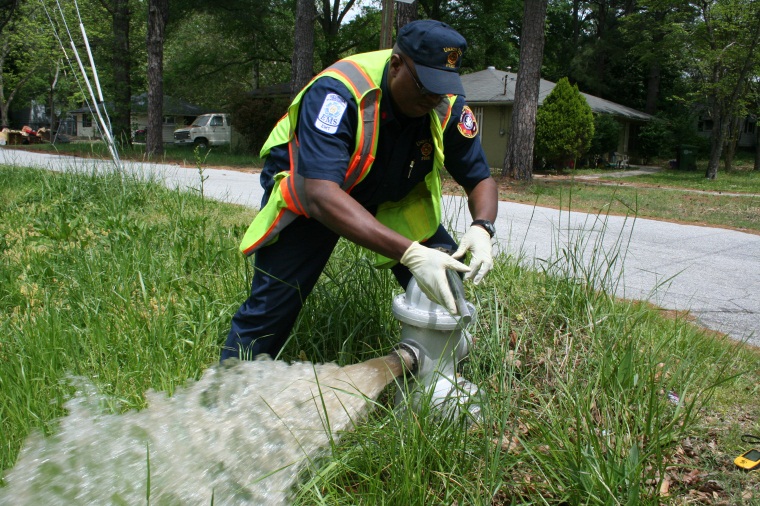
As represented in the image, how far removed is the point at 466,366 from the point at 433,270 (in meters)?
0.50

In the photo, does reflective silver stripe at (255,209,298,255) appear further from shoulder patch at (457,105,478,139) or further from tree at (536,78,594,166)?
tree at (536,78,594,166)

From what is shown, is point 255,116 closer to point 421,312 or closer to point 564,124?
point 564,124

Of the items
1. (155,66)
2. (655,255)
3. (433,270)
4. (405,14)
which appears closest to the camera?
(433,270)

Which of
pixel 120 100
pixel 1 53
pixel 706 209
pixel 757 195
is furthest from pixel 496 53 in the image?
pixel 1 53

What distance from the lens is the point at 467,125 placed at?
2.83 metres

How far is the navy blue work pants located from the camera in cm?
264

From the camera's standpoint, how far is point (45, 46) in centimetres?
3444

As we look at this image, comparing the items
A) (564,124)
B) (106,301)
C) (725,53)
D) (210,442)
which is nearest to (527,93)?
(564,124)

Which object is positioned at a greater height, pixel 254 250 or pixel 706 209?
pixel 254 250

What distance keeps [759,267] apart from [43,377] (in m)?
6.35

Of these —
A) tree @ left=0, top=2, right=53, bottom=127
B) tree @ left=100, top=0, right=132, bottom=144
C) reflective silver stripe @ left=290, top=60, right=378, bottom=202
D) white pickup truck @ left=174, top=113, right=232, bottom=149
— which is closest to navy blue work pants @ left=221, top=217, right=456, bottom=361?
reflective silver stripe @ left=290, top=60, right=378, bottom=202

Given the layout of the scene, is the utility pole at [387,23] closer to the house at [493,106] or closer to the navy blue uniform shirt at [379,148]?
the navy blue uniform shirt at [379,148]

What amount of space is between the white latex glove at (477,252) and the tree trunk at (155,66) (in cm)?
1711

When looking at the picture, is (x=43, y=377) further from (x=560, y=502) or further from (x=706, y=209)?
(x=706, y=209)
